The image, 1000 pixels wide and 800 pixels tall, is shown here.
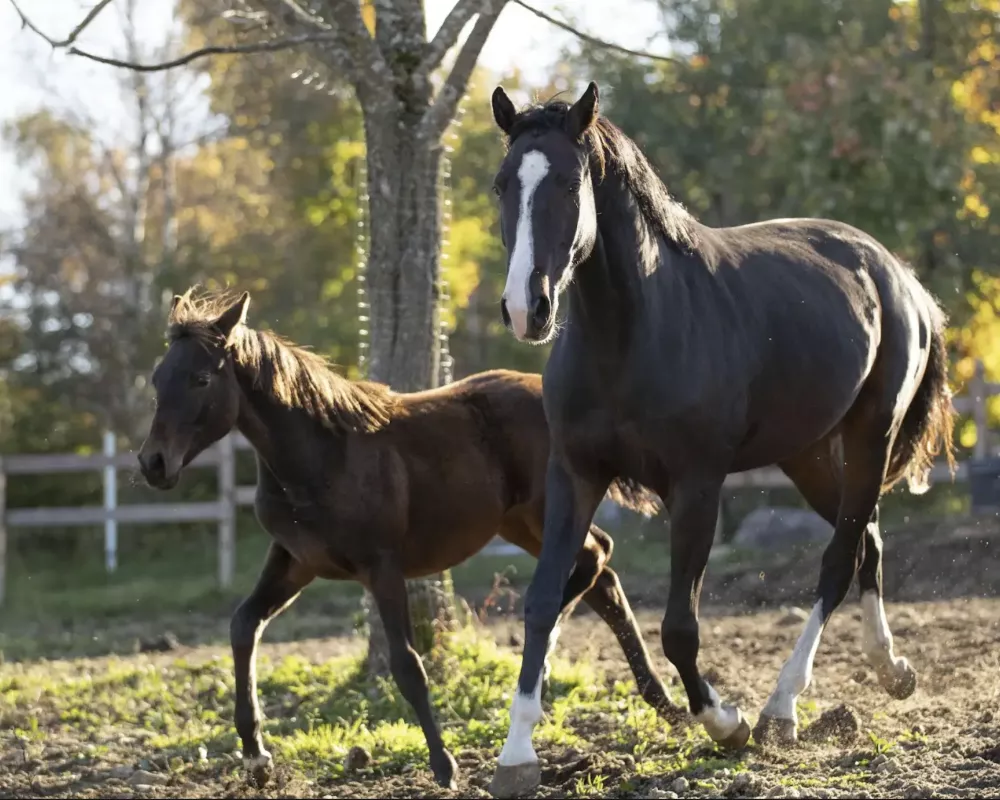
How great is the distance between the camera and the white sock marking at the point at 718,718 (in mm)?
5258

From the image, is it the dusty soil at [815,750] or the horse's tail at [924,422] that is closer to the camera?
the dusty soil at [815,750]

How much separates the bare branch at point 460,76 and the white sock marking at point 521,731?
4041 mm

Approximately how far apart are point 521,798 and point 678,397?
1512 mm

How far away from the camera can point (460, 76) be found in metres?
7.89

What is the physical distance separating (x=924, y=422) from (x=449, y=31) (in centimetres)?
336

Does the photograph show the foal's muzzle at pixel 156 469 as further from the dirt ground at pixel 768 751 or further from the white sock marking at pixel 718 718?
the white sock marking at pixel 718 718

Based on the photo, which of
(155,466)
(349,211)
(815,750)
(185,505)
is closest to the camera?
(815,750)

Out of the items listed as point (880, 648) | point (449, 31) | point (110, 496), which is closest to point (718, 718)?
point (880, 648)

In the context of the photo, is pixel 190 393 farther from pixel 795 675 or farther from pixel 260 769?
pixel 795 675

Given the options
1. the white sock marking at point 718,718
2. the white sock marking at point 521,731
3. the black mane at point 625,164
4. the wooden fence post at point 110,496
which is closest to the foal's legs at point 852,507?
the white sock marking at point 718,718

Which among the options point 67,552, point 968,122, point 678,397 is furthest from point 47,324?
point 678,397

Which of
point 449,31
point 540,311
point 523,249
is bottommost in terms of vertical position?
point 540,311

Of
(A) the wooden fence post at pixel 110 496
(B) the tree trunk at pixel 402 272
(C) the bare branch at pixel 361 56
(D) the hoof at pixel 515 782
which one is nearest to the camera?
(D) the hoof at pixel 515 782

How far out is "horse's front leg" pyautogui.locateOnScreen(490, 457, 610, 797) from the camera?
186 inches
